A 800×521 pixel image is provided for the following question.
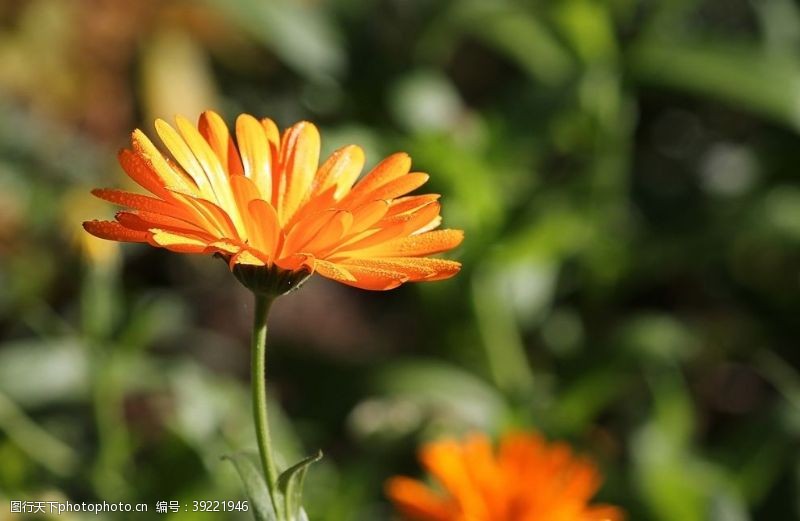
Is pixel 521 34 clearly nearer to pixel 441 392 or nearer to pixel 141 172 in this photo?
pixel 441 392

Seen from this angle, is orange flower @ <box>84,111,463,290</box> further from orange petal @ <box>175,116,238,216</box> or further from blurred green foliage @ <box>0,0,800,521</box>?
blurred green foliage @ <box>0,0,800,521</box>

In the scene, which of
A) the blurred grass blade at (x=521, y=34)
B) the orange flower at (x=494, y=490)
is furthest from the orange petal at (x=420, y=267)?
the blurred grass blade at (x=521, y=34)

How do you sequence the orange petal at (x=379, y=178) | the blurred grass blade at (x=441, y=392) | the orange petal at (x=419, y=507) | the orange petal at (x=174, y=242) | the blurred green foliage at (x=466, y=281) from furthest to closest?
the blurred grass blade at (x=441, y=392)
the blurred green foliage at (x=466, y=281)
the orange petal at (x=419, y=507)
the orange petal at (x=379, y=178)
the orange petal at (x=174, y=242)

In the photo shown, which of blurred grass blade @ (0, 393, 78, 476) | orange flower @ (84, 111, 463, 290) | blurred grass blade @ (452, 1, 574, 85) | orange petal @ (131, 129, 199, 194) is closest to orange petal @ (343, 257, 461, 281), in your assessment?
orange flower @ (84, 111, 463, 290)

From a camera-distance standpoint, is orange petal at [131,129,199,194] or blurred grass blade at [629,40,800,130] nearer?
orange petal at [131,129,199,194]

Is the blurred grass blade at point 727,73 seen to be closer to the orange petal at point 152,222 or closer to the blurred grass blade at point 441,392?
the blurred grass blade at point 441,392
